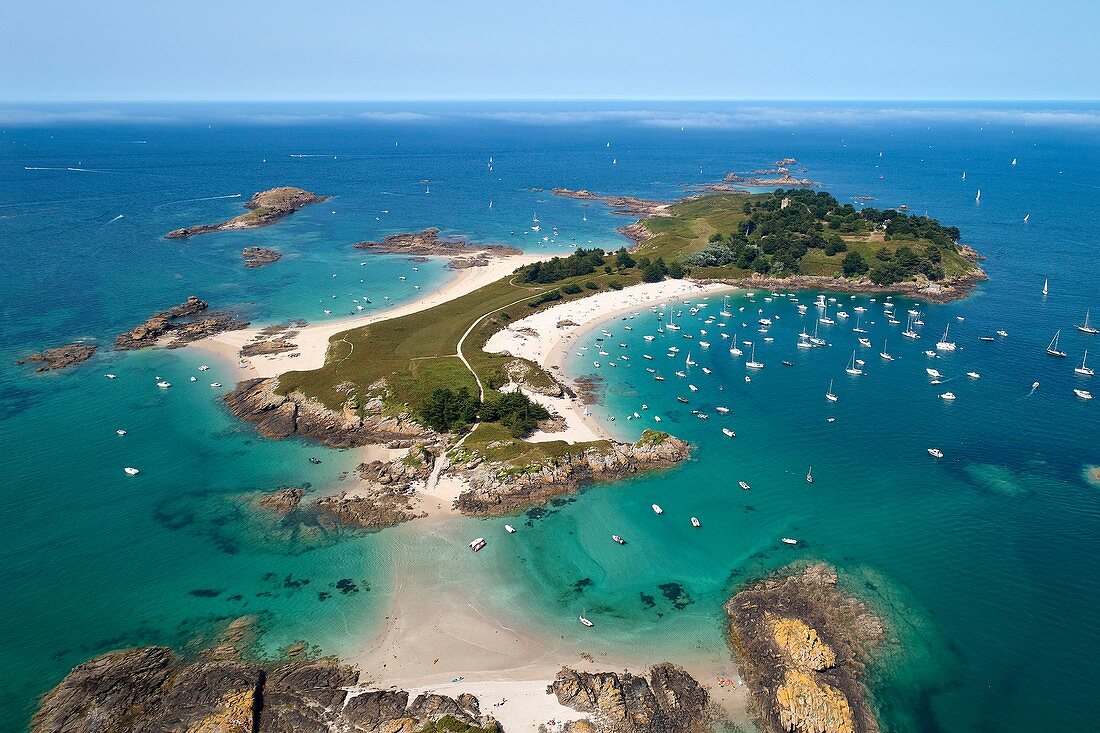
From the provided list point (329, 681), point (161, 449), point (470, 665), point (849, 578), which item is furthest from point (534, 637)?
point (161, 449)

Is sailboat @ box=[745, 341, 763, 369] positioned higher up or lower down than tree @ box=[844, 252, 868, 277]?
lower down

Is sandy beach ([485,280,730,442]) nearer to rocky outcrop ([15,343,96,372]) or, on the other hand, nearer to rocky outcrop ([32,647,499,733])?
rocky outcrop ([32,647,499,733])

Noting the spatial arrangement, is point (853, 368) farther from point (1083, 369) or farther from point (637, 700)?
point (637, 700)

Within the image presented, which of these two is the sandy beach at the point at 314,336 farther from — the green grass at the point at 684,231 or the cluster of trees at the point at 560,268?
the green grass at the point at 684,231


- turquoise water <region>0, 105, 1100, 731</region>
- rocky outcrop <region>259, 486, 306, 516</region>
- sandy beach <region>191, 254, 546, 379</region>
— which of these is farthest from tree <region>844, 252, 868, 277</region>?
rocky outcrop <region>259, 486, 306, 516</region>

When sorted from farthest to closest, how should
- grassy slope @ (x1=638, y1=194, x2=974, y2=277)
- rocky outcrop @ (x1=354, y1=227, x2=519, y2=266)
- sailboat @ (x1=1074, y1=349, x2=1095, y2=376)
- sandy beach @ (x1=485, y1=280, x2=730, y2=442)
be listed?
rocky outcrop @ (x1=354, y1=227, x2=519, y2=266)
grassy slope @ (x1=638, y1=194, x2=974, y2=277)
sailboat @ (x1=1074, y1=349, x2=1095, y2=376)
sandy beach @ (x1=485, y1=280, x2=730, y2=442)
